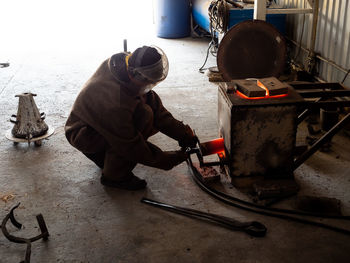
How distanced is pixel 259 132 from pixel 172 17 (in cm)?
633

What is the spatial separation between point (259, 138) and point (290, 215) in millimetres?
570

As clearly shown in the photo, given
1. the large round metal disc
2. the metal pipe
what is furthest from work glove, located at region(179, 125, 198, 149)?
the large round metal disc

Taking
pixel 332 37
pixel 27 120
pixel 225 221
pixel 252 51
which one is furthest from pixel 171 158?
pixel 332 37

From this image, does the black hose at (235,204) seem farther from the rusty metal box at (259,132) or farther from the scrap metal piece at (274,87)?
the scrap metal piece at (274,87)

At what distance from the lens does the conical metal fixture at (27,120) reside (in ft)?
13.3

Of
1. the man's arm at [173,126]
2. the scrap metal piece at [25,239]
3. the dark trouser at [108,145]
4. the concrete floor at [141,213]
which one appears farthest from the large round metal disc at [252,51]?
the scrap metal piece at [25,239]

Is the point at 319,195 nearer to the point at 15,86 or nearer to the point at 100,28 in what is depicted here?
the point at 15,86

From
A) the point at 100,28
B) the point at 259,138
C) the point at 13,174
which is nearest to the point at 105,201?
the point at 13,174

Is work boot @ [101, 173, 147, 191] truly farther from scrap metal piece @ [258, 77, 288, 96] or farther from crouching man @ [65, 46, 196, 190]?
scrap metal piece @ [258, 77, 288, 96]

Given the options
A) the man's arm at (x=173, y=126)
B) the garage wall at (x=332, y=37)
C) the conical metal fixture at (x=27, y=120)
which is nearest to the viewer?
the man's arm at (x=173, y=126)

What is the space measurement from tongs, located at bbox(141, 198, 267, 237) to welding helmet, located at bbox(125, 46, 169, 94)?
88 cm

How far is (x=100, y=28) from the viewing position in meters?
10.0

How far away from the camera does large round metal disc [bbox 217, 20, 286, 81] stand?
4820 mm

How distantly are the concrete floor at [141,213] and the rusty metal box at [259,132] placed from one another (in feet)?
1.02
